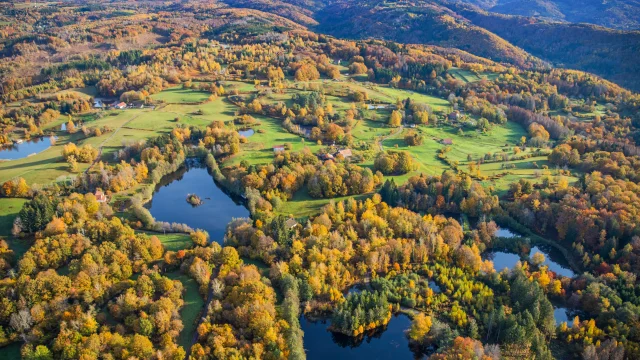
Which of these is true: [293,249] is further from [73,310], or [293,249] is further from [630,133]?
[630,133]

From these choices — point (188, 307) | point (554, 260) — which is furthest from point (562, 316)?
point (188, 307)

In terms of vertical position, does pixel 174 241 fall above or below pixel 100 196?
below

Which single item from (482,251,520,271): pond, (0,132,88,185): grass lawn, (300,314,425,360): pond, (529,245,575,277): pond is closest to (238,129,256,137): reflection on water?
(0,132,88,185): grass lawn

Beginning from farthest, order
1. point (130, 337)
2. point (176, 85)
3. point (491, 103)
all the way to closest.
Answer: point (176, 85), point (491, 103), point (130, 337)

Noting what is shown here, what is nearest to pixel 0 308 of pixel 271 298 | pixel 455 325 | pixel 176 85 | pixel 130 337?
pixel 130 337

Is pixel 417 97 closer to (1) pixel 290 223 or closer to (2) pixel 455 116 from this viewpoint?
(2) pixel 455 116

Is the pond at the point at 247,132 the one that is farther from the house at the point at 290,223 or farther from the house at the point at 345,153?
the house at the point at 290,223
